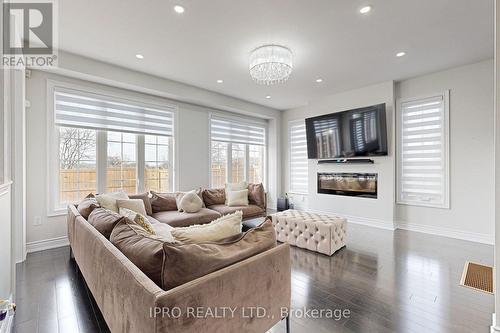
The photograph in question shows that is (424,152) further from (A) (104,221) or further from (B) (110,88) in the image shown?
(B) (110,88)

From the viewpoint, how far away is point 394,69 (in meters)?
4.04

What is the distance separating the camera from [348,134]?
5.07 meters

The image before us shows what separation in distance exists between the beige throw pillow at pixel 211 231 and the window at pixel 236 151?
404 cm

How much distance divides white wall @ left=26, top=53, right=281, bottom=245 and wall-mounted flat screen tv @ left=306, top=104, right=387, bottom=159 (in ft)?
6.08

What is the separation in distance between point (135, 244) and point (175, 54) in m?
3.03

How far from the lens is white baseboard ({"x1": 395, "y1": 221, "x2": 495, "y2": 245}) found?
3.75 metres

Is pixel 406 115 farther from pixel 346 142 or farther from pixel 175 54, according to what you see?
pixel 175 54

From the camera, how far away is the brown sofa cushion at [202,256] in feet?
3.62

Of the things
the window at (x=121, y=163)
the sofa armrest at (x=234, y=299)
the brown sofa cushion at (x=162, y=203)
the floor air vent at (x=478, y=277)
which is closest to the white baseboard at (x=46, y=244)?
the window at (x=121, y=163)

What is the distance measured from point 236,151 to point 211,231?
487 centimetres

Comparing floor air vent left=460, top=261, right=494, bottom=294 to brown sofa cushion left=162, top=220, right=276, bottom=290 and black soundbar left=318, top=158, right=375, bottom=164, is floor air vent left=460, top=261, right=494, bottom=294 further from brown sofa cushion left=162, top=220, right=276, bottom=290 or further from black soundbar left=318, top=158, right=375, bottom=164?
brown sofa cushion left=162, top=220, right=276, bottom=290

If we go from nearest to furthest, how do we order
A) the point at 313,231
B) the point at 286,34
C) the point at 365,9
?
the point at 365,9
the point at 286,34
the point at 313,231

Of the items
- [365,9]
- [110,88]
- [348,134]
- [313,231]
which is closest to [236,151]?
[348,134]

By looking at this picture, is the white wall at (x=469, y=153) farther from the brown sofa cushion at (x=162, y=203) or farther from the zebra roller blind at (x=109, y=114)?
the zebra roller blind at (x=109, y=114)
